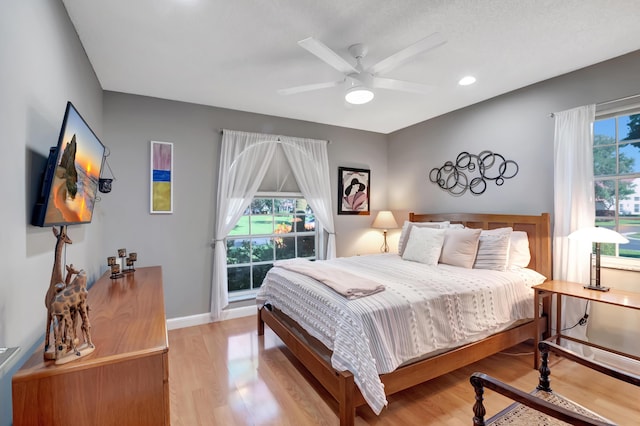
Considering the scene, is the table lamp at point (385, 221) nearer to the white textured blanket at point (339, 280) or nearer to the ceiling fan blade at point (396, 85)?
the white textured blanket at point (339, 280)

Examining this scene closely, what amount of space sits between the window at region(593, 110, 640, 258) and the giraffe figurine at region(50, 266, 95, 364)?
3814mm

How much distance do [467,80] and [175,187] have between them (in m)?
3.38

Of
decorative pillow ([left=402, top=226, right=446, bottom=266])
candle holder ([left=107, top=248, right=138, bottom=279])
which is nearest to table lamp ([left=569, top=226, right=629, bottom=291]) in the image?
decorative pillow ([left=402, top=226, right=446, bottom=266])

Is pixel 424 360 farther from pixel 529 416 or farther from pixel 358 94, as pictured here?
pixel 358 94

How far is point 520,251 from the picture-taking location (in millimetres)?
2961

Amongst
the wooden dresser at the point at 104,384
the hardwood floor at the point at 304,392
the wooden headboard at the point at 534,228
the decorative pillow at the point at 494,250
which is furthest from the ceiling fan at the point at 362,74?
the hardwood floor at the point at 304,392

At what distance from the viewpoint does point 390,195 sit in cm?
498

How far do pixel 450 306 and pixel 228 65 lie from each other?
2.71 metres

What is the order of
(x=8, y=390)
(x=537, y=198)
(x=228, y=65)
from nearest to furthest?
(x=8, y=390) < (x=228, y=65) < (x=537, y=198)

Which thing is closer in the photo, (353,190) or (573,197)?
(573,197)

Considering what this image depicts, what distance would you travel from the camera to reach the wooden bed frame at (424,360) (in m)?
1.81

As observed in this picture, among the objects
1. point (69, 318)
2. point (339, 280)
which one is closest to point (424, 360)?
point (339, 280)

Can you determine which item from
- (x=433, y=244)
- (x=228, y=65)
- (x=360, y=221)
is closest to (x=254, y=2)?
(x=228, y=65)

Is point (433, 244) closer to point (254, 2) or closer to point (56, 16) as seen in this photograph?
point (254, 2)
